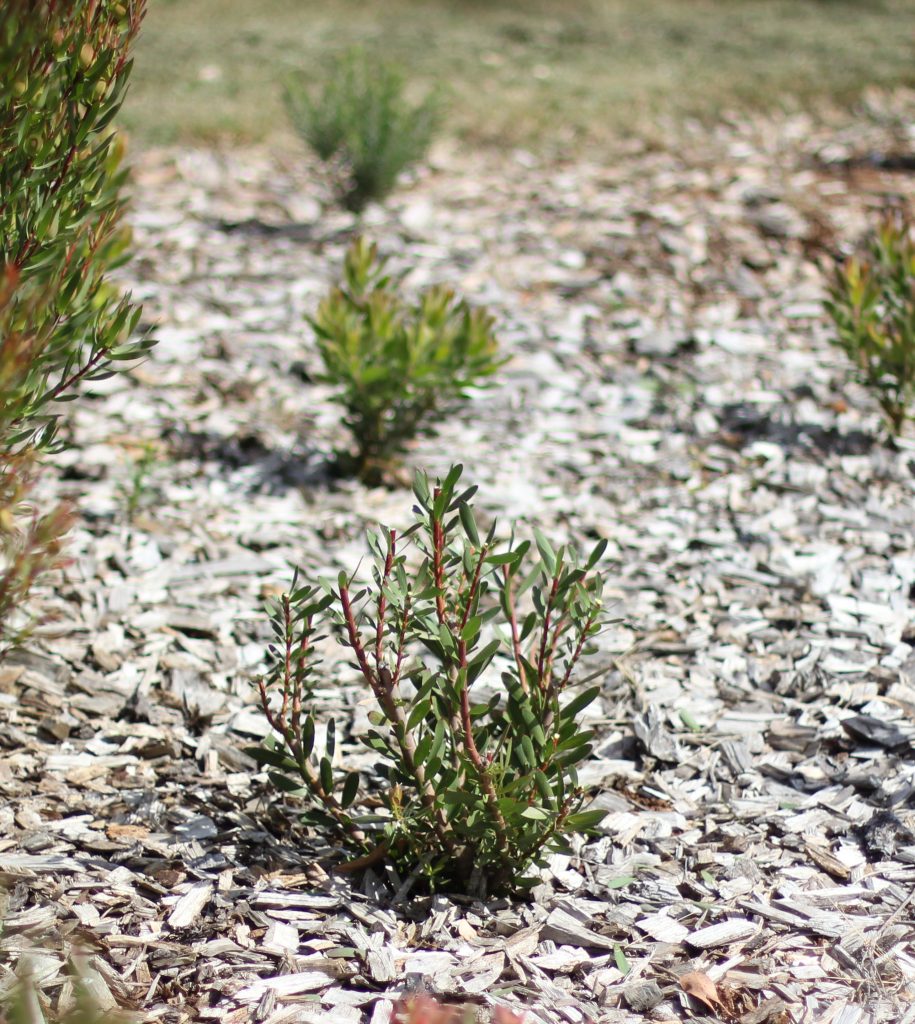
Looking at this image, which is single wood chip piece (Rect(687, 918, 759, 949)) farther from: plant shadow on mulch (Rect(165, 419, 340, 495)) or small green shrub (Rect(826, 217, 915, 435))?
small green shrub (Rect(826, 217, 915, 435))

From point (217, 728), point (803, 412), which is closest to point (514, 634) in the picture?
point (217, 728)

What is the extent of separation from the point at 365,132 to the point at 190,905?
483cm

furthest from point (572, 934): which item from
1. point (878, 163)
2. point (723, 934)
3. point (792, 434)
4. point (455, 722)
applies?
point (878, 163)

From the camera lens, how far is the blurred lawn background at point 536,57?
308 inches

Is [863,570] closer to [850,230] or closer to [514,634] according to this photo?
[514,634]

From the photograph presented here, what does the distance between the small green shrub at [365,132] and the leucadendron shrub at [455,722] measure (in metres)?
4.31

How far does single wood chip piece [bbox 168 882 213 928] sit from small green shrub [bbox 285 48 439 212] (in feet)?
15.1

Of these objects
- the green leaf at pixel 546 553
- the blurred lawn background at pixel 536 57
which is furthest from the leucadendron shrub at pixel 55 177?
the blurred lawn background at pixel 536 57

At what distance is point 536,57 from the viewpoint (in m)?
10.3

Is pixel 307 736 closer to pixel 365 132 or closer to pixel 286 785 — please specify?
pixel 286 785

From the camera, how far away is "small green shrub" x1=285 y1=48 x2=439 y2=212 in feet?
19.6

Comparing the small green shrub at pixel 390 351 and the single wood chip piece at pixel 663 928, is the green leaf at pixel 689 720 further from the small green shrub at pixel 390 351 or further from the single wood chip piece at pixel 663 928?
the small green shrub at pixel 390 351

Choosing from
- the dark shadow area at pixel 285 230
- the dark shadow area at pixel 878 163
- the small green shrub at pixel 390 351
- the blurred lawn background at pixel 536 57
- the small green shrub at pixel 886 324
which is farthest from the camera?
the blurred lawn background at pixel 536 57

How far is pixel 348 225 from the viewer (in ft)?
20.1
